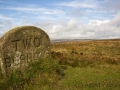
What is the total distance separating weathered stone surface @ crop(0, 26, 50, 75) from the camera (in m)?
11.4

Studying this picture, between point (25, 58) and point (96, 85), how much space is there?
489cm

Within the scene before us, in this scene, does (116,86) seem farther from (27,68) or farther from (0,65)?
(0,65)

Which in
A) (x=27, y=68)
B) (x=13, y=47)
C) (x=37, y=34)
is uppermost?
(x=37, y=34)

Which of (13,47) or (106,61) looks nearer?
(13,47)

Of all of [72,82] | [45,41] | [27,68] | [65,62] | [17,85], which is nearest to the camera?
[17,85]

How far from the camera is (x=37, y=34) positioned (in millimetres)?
12875

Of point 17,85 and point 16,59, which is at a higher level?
point 16,59

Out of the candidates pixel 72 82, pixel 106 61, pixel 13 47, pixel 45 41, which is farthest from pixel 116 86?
pixel 106 61

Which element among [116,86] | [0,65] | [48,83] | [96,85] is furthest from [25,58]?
[116,86]

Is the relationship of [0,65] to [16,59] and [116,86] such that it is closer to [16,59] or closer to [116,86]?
[16,59]

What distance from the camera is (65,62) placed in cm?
1797

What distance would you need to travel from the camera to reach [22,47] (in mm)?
12109

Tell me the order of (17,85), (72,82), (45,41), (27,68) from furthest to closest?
(45,41) → (27,68) → (72,82) → (17,85)

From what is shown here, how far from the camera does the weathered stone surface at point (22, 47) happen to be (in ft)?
37.6
